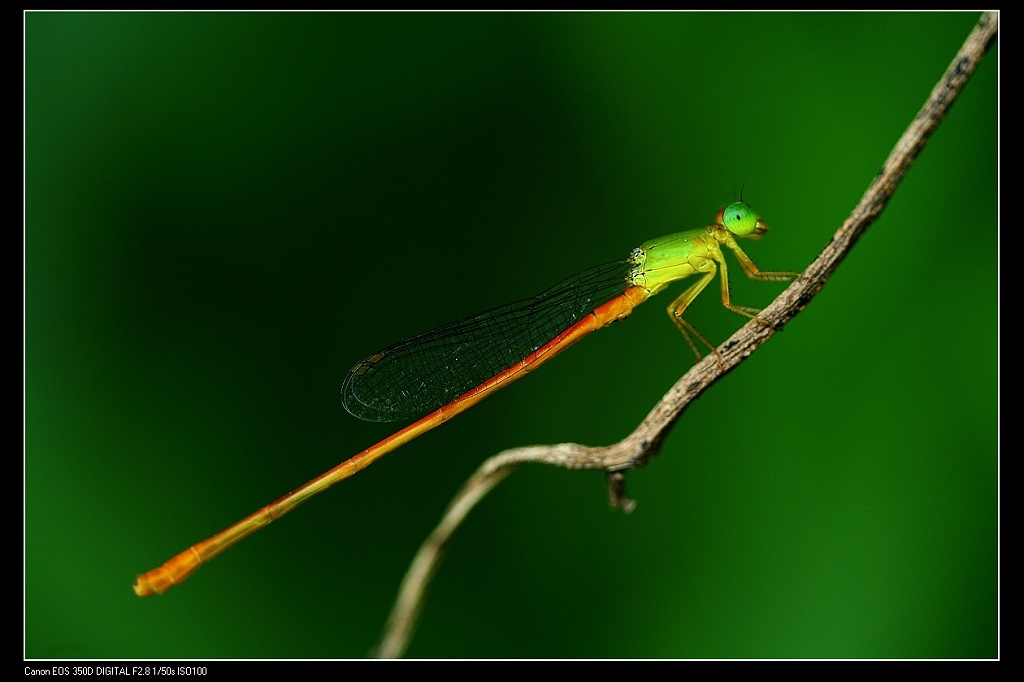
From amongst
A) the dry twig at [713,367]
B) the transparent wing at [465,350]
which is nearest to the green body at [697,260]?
the transparent wing at [465,350]


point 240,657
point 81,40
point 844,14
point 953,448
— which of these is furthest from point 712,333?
point 81,40

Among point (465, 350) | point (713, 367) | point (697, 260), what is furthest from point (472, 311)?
point (713, 367)

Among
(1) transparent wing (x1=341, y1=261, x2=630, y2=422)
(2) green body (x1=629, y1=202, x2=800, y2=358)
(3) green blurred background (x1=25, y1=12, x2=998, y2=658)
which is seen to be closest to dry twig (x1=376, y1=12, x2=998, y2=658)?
(3) green blurred background (x1=25, y1=12, x2=998, y2=658)

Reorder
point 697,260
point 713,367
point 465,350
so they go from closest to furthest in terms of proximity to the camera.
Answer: point 713,367 → point 697,260 → point 465,350

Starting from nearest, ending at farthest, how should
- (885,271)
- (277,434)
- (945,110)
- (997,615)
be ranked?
(945,110) < (997,615) < (885,271) < (277,434)

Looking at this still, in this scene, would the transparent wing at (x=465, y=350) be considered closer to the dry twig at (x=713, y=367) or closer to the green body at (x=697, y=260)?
the green body at (x=697, y=260)

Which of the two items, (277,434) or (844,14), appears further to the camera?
(277,434)

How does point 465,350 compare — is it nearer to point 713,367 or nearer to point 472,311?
point 472,311

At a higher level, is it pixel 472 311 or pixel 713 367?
pixel 472 311

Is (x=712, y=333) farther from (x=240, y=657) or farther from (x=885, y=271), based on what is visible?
(x=240, y=657)
